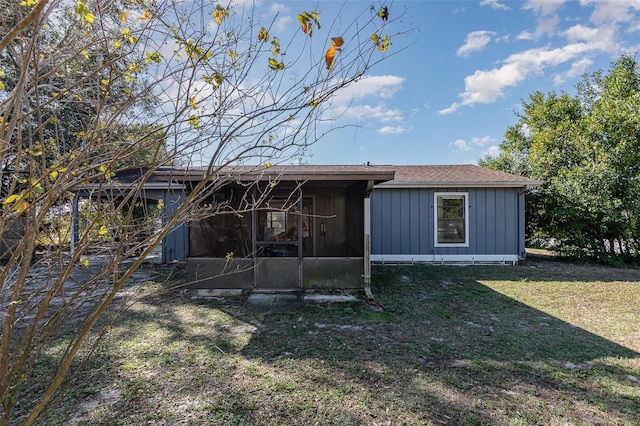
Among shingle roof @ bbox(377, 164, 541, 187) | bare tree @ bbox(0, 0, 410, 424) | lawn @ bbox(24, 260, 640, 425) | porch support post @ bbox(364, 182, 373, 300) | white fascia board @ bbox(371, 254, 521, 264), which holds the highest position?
shingle roof @ bbox(377, 164, 541, 187)

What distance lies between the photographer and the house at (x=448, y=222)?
879cm

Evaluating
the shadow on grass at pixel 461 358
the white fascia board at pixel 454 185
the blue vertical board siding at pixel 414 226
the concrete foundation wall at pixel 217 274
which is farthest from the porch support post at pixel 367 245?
the blue vertical board siding at pixel 414 226

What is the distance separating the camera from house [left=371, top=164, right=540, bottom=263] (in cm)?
879

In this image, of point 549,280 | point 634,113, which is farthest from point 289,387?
point 634,113

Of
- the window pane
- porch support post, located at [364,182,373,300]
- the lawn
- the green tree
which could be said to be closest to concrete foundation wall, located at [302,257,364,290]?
porch support post, located at [364,182,373,300]

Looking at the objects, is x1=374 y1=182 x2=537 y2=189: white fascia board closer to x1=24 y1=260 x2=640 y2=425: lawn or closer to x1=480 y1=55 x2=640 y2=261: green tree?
x1=480 y1=55 x2=640 y2=261: green tree

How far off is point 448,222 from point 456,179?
3.99 ft

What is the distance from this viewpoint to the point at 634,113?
908 cm

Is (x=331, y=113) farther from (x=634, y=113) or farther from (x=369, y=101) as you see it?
(x=634, y=113)

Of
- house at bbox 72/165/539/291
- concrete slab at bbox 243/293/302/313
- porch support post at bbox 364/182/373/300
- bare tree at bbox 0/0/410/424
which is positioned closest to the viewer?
bare tree at bbox 0/0/410/424

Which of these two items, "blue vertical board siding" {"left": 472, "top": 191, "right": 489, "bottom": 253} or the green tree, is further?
"blue vertical board siding" {"left": 472, "top": 191, "right": 489, "bottom": 253}

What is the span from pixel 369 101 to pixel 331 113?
122cm

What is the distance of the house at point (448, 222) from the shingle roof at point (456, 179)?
0.30 ft

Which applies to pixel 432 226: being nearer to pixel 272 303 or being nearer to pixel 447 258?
pixel 447 258
